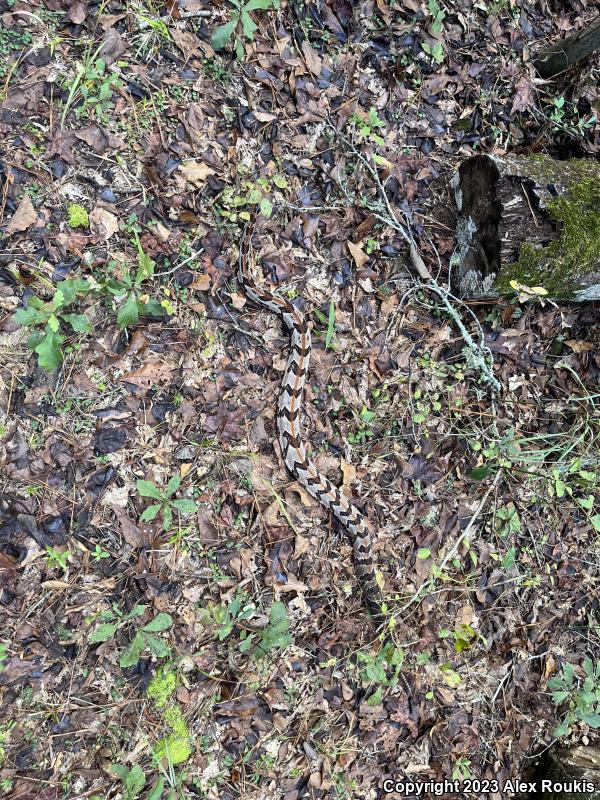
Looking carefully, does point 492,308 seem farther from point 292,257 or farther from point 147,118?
point 147,118

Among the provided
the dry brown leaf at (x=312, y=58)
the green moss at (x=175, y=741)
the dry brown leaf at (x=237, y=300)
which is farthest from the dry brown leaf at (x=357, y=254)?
the green moss at (x=175, y=741)

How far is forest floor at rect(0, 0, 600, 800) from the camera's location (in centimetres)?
398

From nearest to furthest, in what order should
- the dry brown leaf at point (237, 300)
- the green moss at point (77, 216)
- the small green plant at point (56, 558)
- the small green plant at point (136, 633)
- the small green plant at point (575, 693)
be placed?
the small green plant at point (136, 633)
the small green plant at point (56, 558)
the green moss at point (77, 216)
the dry brown leaf at point (237, 300)
the small green plant at point (575, 693)

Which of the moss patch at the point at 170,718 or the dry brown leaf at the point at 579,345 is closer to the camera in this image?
the moss patch at the point at 170,718

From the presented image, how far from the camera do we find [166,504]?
4.12 m

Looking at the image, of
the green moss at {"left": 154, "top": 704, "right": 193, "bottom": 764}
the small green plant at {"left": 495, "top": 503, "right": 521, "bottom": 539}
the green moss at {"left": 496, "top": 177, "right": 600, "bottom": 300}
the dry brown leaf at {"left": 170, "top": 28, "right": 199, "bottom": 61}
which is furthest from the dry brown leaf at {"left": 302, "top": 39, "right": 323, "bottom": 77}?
the green moss at {"left": 154, "top": 704, "right": 193, "bottom": 764}

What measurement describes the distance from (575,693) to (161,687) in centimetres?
384

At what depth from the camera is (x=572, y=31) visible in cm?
539

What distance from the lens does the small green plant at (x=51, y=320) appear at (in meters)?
3.73

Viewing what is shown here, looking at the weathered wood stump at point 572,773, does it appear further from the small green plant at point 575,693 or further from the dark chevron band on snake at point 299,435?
the dark chevron band on snake at point 299,435

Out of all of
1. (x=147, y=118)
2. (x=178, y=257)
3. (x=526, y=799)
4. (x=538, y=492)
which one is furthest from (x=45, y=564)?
(x=526, y=799)

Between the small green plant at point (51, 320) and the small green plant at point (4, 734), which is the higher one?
the small green plant at point (51, 320)

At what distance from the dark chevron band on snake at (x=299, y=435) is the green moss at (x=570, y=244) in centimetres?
176

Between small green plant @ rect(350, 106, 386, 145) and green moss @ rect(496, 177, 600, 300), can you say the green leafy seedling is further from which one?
small green plant @ rect(350, 106, 386, 145)
